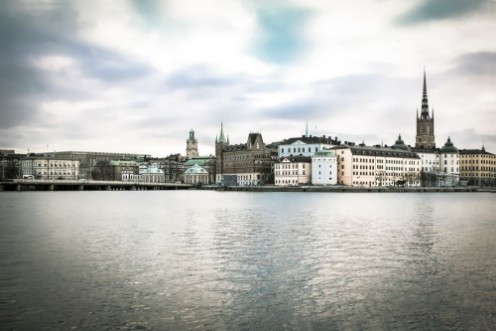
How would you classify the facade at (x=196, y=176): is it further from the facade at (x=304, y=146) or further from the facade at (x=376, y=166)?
the facade at (x=376, y=166)

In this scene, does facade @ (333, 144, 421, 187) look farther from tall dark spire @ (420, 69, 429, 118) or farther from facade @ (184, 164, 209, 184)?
facade @ (184, 164, 209, 184)

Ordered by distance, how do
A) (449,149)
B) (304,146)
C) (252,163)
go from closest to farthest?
(304,146) → (252,163) → (449,149)

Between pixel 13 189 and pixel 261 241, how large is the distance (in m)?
118

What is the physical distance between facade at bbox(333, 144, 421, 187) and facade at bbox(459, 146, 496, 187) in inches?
897

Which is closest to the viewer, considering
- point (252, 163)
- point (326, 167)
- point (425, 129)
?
point (326, 167)

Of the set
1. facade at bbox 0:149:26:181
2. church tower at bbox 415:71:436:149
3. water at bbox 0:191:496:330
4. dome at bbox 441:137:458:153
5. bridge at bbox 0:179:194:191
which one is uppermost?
church tower at bbox 415:71:436:149

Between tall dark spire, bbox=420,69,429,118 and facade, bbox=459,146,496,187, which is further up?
tall dark spire, bbox=420,69,429,118

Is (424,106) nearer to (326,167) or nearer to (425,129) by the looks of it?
(425,129)

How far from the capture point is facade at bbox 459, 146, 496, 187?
16900 cm

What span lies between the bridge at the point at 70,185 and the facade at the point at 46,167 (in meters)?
40.3

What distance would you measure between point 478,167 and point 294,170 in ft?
203

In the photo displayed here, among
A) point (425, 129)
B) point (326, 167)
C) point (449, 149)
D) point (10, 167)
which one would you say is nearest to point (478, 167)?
point (449, 149)

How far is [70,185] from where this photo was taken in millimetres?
137250

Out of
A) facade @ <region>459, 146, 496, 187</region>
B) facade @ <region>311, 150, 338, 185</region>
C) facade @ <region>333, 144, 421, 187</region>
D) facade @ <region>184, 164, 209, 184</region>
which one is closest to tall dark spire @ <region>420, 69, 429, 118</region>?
facade @ <region>459, 146, 496, 187</region>
